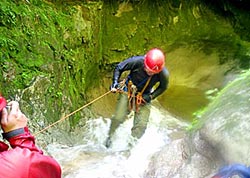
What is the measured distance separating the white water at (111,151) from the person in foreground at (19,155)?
3477mm

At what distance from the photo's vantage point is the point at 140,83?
6832 mm

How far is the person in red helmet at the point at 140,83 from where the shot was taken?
657 cm

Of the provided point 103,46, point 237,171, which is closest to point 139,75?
point 103,46

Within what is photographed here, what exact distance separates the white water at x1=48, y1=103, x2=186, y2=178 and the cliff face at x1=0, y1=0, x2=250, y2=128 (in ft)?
1.56

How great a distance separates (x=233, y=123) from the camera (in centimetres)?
429

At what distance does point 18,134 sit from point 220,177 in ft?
3.18

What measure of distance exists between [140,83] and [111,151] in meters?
1.12

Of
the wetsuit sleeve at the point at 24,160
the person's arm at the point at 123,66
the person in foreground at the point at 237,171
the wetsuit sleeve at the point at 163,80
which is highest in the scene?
the wetsuit sleeve at the point at 24,160

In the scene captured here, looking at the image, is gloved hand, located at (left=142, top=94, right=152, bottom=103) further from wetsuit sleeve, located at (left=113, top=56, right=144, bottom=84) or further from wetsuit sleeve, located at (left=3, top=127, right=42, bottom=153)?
wetsuit sleeve, located at (left=3, top=127, right=42, bottom=153)

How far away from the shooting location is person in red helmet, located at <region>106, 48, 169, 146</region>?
21.5 ft

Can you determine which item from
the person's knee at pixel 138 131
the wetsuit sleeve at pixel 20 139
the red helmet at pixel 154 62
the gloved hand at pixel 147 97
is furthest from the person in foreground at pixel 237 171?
the person's knee at pixel 138 131

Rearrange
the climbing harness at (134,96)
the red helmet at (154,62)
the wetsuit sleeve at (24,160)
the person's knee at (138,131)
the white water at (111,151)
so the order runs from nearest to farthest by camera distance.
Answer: the wetsuit sleeve at (24,160) → the white water at (111,151) → the red helmet at (154,62) → the climbing harness at (134,96) → the person's knee at (138,131)

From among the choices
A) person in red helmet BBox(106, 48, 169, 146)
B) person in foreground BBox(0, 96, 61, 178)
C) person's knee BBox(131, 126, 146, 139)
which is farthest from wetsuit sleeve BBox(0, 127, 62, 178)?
person's knee BBox(131, 126, 146, 139)

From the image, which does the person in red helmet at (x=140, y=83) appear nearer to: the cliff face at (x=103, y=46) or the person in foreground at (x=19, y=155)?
the cliff face at (x=103, y=46)
